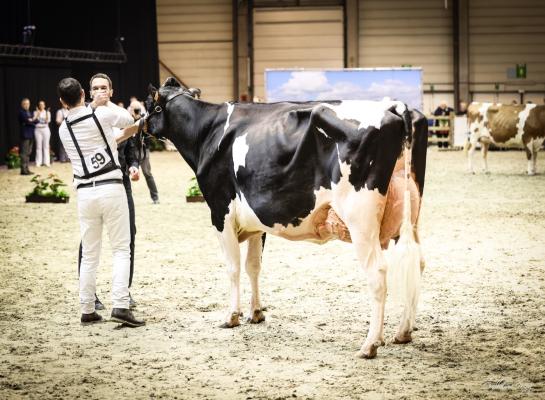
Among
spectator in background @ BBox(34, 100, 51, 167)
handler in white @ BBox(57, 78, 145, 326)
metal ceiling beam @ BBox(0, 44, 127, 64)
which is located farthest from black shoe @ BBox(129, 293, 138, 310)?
spectator in background @ BBox(34, 100, 51, 167)

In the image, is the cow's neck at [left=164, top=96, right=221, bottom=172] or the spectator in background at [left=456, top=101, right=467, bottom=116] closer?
the cow's neck at [left=164, top=96, right=221, bottom=172]

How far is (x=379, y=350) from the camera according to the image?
5.80m

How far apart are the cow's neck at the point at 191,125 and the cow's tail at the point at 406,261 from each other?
5.80 feet

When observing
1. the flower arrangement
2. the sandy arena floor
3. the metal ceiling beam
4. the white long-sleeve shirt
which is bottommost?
the sandy arena floor

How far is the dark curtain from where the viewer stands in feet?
81.4

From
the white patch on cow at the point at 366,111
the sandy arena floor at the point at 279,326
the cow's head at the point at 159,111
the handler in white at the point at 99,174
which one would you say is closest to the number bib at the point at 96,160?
the handler in white at the point at 99,174

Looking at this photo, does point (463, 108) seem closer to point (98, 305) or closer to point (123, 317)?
point (98, 305)

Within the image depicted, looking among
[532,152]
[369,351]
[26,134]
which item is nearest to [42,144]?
[26,134]

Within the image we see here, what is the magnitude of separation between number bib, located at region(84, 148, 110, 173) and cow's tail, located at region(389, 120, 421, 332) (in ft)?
7.30

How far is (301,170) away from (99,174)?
154 centimetres

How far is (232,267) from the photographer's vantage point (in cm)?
660

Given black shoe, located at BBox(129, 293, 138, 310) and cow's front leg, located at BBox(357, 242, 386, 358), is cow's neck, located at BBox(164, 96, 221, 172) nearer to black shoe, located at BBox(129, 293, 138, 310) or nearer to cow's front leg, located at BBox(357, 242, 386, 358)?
black shoe, located at BBox(129, 293, 138, 310)

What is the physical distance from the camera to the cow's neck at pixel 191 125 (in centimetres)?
677

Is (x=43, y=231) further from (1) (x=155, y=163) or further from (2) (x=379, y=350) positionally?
(1) (x=155, y=163)
